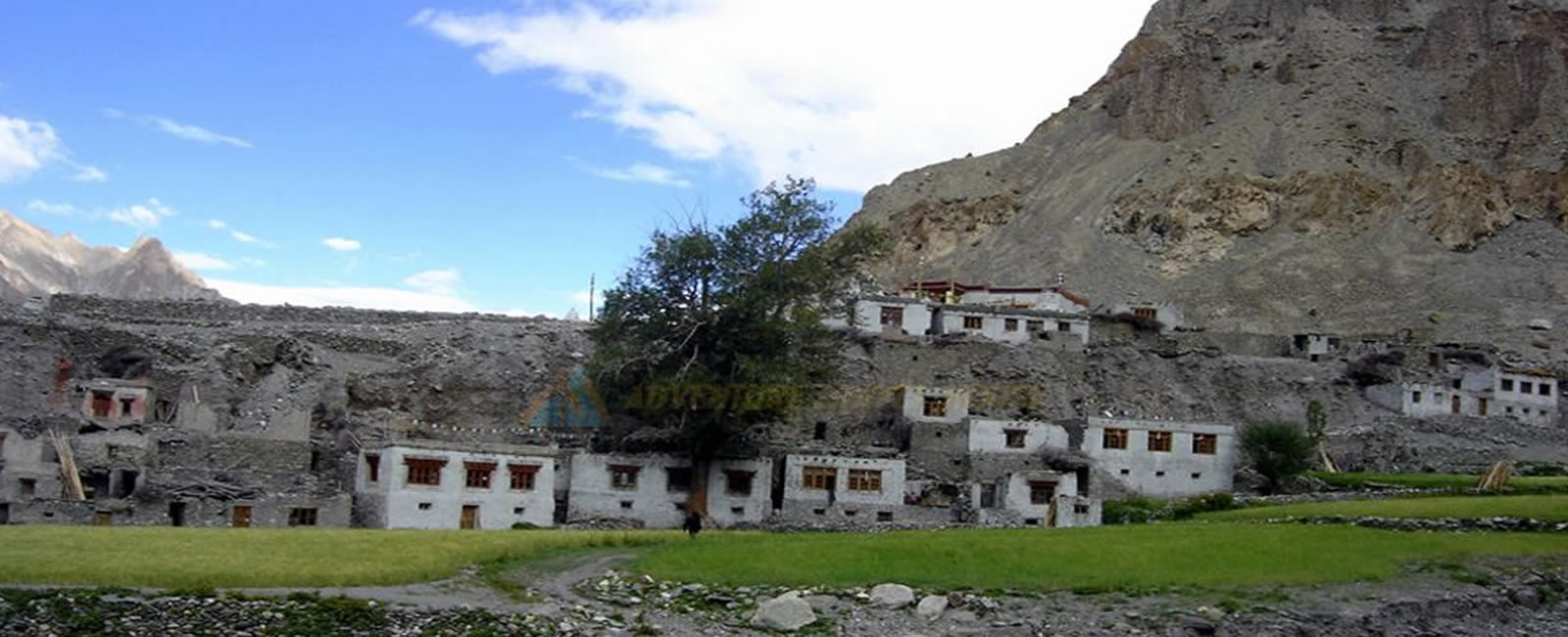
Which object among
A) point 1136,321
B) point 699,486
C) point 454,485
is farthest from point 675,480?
point 1136,321

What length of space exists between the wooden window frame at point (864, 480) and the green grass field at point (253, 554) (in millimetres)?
14046

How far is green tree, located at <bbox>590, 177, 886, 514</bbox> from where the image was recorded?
194 ft

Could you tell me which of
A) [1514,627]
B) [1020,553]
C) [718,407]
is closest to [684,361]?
[718,407]

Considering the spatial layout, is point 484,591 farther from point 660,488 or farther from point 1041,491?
point 1041,491

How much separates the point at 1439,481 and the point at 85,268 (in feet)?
448

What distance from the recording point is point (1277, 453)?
62469 mm

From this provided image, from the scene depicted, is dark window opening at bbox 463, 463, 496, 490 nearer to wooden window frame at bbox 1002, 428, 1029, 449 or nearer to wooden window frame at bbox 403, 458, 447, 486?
wooden window frame at bbox 403, 458, 447, 486

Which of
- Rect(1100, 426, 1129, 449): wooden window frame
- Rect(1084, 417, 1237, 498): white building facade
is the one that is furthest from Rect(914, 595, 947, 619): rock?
Rect(1100, 426, 1129, 449): wooden window frame

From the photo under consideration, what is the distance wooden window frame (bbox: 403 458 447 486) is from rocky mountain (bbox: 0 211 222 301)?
326ft

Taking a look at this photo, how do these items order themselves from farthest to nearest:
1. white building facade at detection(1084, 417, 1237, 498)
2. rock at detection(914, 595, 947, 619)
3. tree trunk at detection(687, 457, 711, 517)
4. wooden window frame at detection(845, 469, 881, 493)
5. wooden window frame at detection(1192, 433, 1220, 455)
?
wooden window frame at detection(1192, 433, 1220, 455)
white building facade at detection(1084, 417, 1237, 498)
tree trunk at detection(687, 457, 711, 517)
wooden window frame at detection(845, 469, 881, 493)
rock at detection(914, 595, 947, 619)

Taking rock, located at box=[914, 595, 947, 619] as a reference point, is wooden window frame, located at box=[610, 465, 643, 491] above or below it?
above

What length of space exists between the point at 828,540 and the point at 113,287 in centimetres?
12171

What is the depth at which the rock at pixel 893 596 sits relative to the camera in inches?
1405

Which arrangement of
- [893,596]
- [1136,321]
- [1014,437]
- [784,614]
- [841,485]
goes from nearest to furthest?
1. [784,614]
2. [893,596]
3. [841,485]
4. [1014,437]
5. [1136,321]
